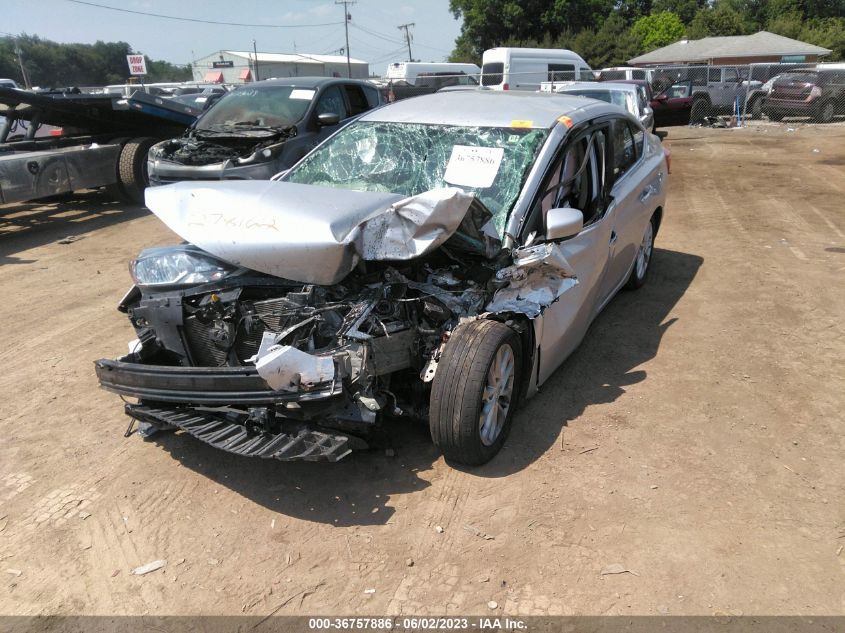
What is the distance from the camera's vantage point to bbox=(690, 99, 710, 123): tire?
2129cm

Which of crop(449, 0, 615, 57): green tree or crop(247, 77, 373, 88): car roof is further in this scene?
crop(449, 0, 615, 57): green tree

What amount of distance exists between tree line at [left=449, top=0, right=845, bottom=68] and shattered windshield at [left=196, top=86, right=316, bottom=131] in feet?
143

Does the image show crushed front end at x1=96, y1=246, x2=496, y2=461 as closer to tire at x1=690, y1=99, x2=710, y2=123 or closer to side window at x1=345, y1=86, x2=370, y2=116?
side window at x1=345, y1=86, x2=370, y2=116

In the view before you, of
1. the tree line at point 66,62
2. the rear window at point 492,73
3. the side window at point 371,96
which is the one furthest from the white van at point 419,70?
the tree line at point 66,62

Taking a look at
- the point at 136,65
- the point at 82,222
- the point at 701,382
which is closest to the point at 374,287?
the point at 701,382

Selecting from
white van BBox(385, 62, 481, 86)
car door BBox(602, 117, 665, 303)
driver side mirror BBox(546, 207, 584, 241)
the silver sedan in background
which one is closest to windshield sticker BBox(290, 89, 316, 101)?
the silver sedan in background

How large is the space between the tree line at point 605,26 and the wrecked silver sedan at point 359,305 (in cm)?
4933

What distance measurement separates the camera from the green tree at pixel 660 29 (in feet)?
177

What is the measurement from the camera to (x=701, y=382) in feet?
14.3

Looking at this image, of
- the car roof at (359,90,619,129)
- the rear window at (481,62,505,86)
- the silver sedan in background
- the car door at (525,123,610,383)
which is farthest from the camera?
the rear window at (481,62,505,86)

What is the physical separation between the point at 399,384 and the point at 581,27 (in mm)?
54195

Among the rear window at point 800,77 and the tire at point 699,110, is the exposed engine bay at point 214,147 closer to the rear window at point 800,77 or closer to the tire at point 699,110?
the tire at point 699,110

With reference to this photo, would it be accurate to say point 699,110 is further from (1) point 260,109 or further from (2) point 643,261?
(2) point 643,261

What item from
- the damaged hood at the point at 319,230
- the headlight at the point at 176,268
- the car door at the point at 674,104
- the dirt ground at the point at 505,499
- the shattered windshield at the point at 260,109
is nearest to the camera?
the dirt ground at the point at 505,499
